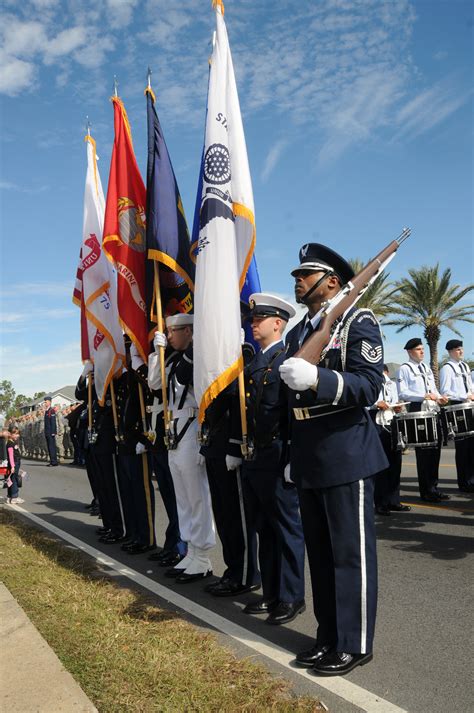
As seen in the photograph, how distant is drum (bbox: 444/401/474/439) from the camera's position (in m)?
7.02

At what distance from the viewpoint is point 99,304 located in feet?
23.6

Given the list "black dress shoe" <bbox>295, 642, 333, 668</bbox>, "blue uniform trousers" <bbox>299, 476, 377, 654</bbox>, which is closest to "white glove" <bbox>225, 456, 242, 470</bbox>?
"blue uniform trousers" <bbox>299, 476, 377, 654</bbox>

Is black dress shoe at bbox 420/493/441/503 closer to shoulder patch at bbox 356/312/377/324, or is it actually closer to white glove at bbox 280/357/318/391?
shoulder patch at bbox 356/312/377/324

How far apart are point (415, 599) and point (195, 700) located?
210 centimetres

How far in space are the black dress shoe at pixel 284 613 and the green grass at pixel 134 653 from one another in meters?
0.50

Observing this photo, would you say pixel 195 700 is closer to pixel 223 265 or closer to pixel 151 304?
pixel 223 265

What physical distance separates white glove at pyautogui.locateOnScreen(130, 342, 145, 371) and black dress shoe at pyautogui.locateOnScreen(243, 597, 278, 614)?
2718mm

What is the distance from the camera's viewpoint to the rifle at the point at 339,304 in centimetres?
313

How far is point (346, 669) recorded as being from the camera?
3178 millimetres

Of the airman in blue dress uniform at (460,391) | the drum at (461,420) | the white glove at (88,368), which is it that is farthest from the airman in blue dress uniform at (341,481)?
the airman in blue dress uniform at (460,391)

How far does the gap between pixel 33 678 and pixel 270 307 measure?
2.66 meters

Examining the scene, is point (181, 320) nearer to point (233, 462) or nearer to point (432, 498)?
point (233, 462)

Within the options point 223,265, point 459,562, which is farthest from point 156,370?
point 459,562

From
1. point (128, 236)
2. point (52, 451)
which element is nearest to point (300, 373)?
point (128, 236)
